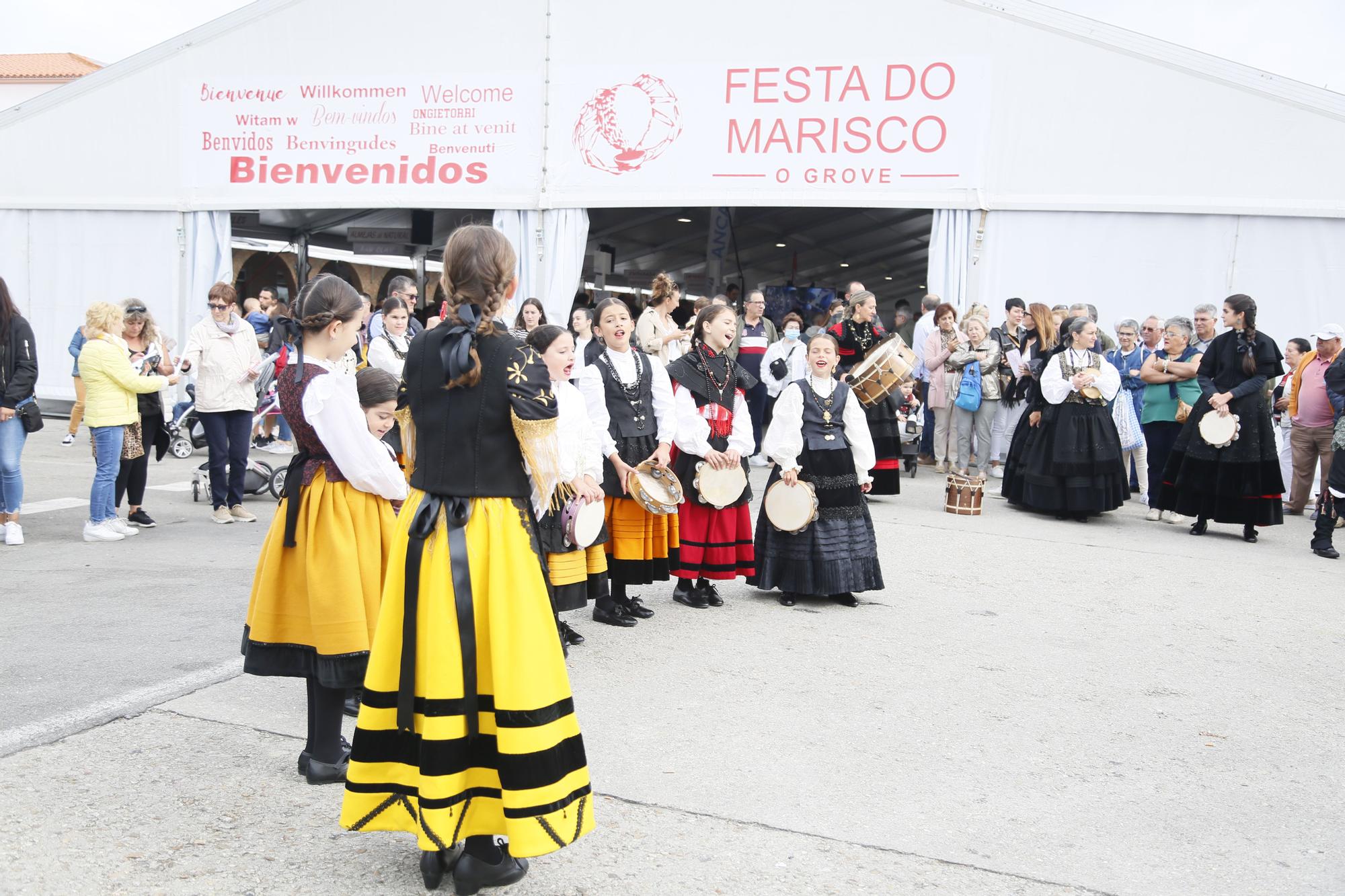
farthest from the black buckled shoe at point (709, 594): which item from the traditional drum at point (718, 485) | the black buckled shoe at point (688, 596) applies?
the traditional drum at point (718, 485)

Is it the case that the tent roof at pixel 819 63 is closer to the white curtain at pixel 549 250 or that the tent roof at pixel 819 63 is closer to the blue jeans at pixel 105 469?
the white curtain at pixel 549 250

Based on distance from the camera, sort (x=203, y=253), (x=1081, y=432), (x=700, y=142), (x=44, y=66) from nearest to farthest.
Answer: (x=1081, y=432), (x=700, y=142), (x=203, y=253), (x=44, y=66)

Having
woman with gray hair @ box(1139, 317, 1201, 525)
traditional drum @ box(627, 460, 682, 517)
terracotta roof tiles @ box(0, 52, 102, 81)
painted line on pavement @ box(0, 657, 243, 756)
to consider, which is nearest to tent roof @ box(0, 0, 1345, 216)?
woman with gray hair @ box(1139, 317, 1201, 525)

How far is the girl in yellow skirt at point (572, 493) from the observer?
4621 millimetres

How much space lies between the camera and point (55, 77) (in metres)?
50.4

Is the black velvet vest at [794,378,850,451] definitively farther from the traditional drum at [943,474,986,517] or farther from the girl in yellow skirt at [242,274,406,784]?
the traditional drum at [943,474,986,517]

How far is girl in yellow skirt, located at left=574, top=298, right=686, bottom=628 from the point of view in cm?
561

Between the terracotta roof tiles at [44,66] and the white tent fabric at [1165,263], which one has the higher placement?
the terracotta roof tiles at [44,66]

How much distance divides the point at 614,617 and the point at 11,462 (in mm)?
4443

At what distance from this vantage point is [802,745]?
4023 mm

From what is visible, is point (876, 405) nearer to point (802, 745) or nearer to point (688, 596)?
point (688, 596)

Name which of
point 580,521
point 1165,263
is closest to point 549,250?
point 1165,263

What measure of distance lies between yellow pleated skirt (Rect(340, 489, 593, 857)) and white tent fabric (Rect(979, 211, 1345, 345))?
413 inches

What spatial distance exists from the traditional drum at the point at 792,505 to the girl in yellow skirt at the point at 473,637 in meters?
3.34
